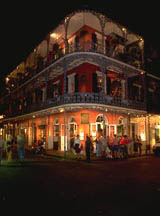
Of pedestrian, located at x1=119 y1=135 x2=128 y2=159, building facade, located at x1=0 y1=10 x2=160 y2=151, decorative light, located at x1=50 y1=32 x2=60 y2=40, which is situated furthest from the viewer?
decorative light, located at x1=50 y1=32 x2=60 y2=40

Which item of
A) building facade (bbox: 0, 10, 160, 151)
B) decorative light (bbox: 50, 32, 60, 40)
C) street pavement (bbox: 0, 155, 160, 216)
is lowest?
street pavement (bbox: 0, 155, 160, 216)

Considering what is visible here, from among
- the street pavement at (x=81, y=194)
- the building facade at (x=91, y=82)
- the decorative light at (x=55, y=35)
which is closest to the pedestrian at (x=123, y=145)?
the building facade at (x=91, y=82)

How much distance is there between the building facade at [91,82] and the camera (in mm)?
14758

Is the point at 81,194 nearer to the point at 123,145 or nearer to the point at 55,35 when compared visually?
the point at 123,145

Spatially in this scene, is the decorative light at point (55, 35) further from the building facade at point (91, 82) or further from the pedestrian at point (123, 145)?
the pedestrian at point (123, 145)

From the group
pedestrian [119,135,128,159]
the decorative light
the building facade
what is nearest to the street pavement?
pedestrian [119,135,128,159]

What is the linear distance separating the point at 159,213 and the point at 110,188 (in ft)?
7.28

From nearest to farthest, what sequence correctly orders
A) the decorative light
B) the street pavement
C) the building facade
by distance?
the street pavement
the building facade
the decorative light

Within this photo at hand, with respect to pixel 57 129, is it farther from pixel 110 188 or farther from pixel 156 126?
pixel 110 188

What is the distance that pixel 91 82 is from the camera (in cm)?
1642

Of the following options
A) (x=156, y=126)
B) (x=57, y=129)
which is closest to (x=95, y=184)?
(x=57, y=129)

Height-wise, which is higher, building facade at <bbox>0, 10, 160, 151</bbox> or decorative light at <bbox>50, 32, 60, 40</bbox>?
decorative light at <bbox>50, 32, 60, 40</bbox>

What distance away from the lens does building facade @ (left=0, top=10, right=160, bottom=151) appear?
48.4 ft

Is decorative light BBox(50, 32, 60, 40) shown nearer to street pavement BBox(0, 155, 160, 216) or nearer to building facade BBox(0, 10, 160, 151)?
building facade BBox(0, 10, 160, 151)
